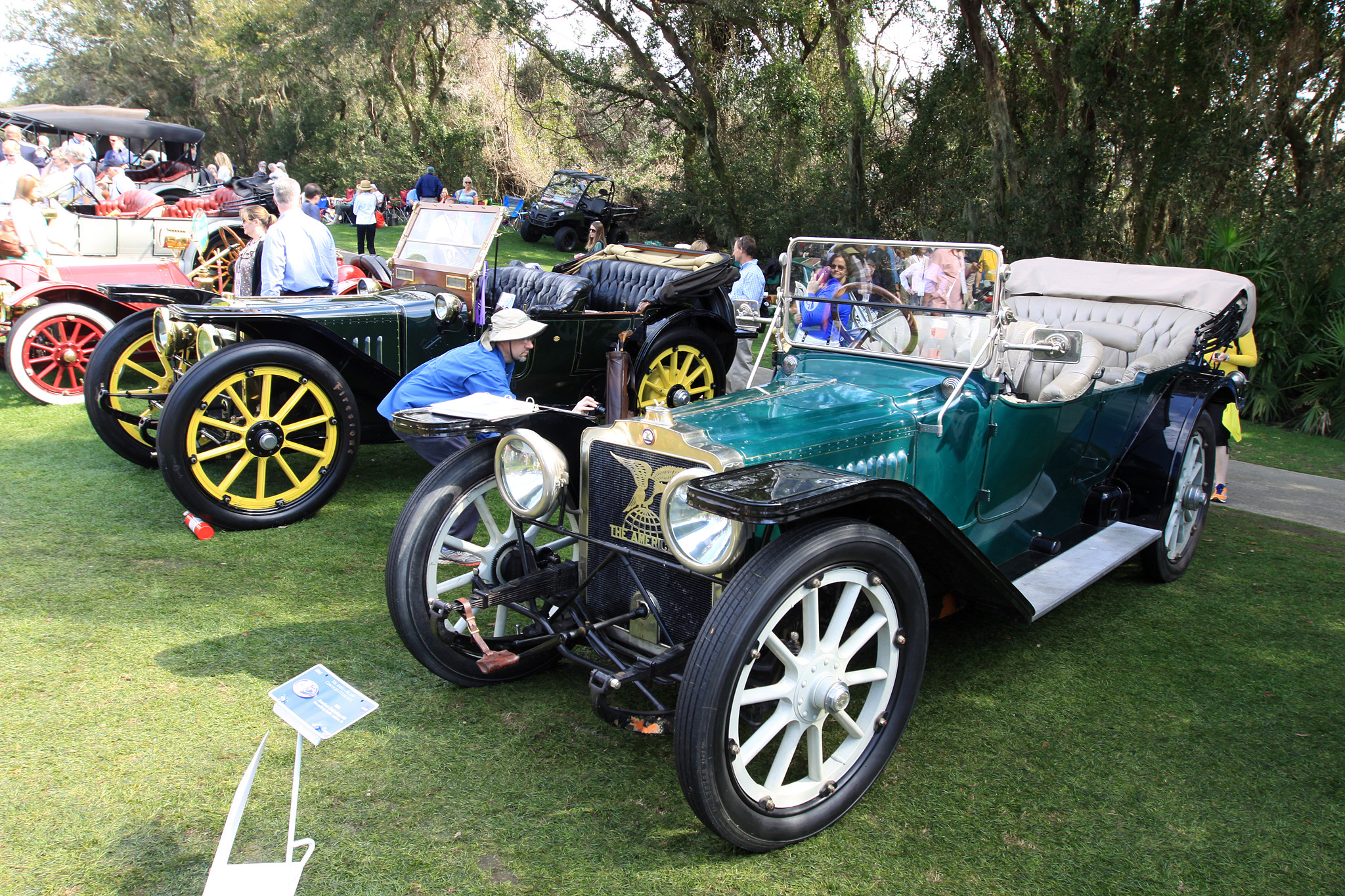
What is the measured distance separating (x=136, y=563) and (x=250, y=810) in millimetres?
2245

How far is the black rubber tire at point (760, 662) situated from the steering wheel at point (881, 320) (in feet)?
4.32

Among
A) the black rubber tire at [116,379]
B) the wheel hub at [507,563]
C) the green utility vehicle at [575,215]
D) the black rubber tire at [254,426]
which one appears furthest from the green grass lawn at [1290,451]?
the green utility vehicle at [575,215]

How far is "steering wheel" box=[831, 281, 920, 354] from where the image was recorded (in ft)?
12.0

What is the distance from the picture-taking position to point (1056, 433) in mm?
3832

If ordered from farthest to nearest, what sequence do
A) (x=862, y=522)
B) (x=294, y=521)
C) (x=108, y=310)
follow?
1. (x=108, y=310)
2. (x=294, y=521)
3. (x=862, y=522)

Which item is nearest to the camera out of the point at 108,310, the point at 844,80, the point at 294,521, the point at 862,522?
the point at 862,522

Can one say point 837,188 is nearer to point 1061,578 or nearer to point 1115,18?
point 1115,18

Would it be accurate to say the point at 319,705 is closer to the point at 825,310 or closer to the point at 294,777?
the point at 294,777

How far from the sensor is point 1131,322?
520 centimetres

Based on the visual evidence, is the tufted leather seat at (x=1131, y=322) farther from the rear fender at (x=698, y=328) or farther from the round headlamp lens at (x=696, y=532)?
the round headlamp lens at (x=696, y=532)

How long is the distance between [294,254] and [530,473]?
12.0 ft

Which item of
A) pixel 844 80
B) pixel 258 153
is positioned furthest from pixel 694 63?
pixel 258 153

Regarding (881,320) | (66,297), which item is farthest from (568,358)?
(66,297)

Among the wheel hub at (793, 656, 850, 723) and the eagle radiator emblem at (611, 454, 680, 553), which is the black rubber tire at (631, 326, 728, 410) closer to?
the eagle radiator emblem at (611, 454, 680, 553)
